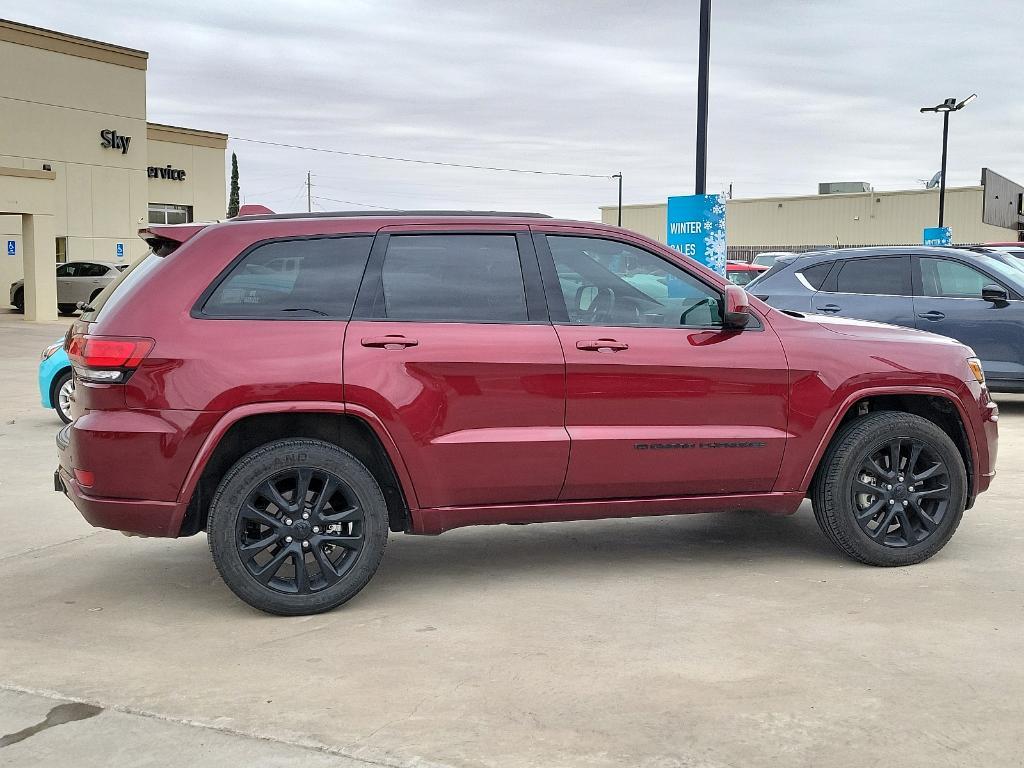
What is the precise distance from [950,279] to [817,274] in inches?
52.0

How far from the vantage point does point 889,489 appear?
6.08m

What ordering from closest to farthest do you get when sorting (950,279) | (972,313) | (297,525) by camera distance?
(297,525), (972,313), (950,279)

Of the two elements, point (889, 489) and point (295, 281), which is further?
point (889, 489)

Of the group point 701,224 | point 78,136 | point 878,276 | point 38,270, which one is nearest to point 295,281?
point 878,276

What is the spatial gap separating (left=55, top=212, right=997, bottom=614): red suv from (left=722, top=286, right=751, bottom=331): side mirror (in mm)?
16

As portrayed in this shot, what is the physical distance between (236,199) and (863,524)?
237 ft

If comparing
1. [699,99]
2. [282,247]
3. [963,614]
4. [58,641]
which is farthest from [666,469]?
[699,99]

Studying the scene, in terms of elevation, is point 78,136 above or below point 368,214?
above

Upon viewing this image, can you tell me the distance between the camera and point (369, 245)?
5.57m

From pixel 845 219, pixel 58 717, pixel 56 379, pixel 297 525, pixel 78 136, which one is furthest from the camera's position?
pixel 845 219

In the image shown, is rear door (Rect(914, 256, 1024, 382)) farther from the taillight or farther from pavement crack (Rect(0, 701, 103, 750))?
pavement crack (Rect(0, 701, 103, 750))

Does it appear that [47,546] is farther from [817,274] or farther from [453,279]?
[817,274]

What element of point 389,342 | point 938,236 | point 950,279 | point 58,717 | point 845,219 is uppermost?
point 845,219

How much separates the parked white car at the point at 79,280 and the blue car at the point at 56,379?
78.4 ft
